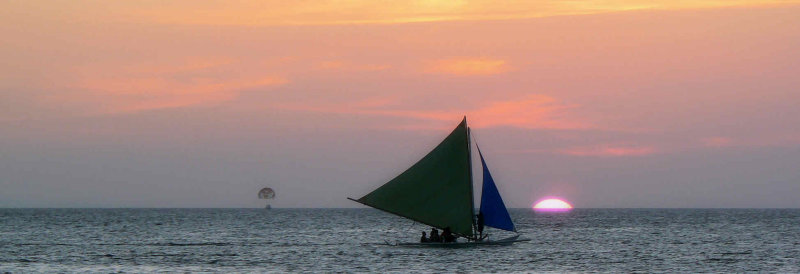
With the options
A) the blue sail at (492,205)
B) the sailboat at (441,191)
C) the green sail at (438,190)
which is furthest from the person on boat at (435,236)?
the blue sail at (492,205)

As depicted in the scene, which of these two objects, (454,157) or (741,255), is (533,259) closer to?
(454,157)

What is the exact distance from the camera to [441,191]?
7019 cm

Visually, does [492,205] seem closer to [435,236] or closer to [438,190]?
[438,190]

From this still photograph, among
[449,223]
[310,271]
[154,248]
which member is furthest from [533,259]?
[154,248]

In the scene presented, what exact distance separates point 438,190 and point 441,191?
8.1 inches

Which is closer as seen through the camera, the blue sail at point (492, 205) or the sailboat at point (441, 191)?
the sailboat at point (441, 191)

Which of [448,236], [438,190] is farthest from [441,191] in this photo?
[448,236]

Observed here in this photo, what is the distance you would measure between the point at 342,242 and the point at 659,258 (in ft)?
103

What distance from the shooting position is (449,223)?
232 feet

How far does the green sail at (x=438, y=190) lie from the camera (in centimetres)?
7012

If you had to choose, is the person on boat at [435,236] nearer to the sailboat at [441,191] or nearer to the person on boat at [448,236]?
the person on boat at [448,236]

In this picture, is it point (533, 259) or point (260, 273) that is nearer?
point (260, 273)

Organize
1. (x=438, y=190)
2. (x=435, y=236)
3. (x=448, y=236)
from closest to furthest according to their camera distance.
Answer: (x=438, y=190), (x=448, y=236), (x=435, y=236)

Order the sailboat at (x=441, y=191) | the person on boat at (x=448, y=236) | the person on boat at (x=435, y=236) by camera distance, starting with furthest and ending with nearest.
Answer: the person on boat at (x=435, y=236)
the person on boat at (x=448, y=236)
the sailboat at (x=441, y=191)
